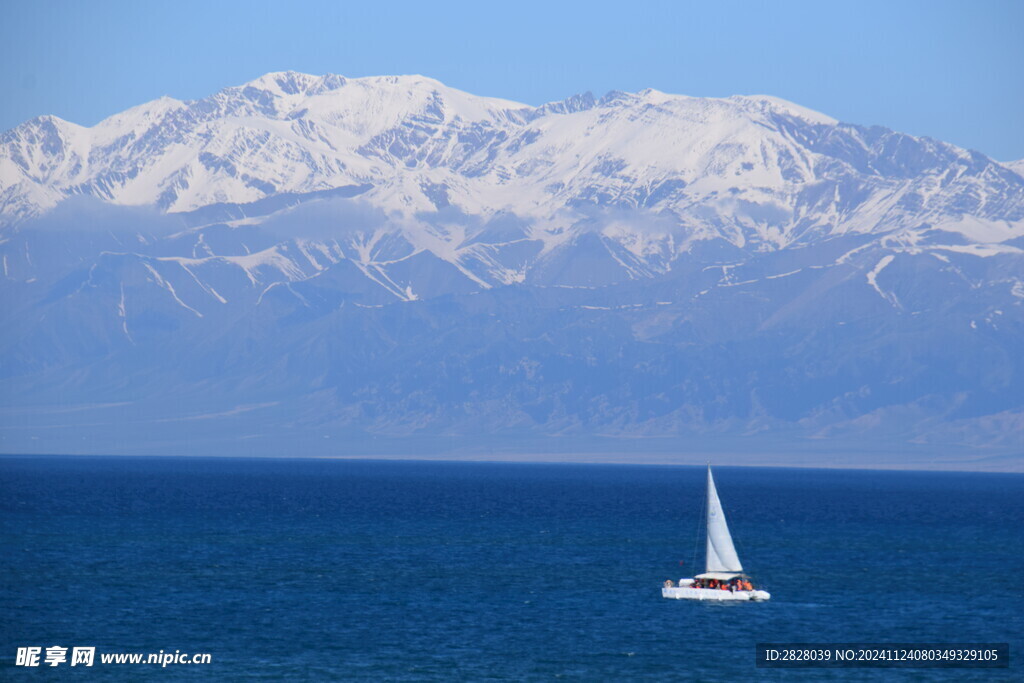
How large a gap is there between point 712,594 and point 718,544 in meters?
3.58

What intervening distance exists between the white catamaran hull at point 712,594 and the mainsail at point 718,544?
8.17ft

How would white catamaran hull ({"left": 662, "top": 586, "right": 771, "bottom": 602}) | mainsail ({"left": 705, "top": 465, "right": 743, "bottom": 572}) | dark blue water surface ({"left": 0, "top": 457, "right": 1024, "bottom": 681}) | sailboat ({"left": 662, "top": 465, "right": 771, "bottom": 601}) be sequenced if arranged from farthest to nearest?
mainsail ({"left": 705, "top": 465, "right": 743, "bottom": 572})
sailboat ({"left": 662, "top": 465, "right": 771, "bottom": 601})
white catamaran hull ({"left": 662, "top": 586, "right": 771, "bottom": 602})
dark blue water surface ({"left": 0, "top": 457, "right": 1024, "bottom": 681})

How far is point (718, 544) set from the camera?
10750cm

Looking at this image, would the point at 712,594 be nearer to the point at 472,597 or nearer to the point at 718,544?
the point at 718,544

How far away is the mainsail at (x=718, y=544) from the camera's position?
352ft

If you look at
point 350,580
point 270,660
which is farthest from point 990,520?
point 270,660

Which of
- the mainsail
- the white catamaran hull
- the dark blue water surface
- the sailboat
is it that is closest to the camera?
the dark blue water surface

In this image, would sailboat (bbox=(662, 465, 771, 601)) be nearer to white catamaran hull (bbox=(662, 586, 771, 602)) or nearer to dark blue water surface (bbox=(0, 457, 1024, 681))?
white catamaran hull (bbox=(662, 586, 771, 602))

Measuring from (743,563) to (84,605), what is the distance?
166 feet

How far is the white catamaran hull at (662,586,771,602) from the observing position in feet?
344

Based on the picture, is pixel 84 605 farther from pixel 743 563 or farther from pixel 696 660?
pixel 743 563

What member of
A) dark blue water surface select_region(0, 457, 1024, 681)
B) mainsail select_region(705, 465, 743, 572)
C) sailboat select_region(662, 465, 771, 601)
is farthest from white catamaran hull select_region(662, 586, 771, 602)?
mainsail select_region(705, 465, 743, 572)

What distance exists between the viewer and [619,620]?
315 ft

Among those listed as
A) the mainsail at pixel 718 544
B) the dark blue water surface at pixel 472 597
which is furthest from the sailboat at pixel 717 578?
the dark blue water surface at pixel 472 597
